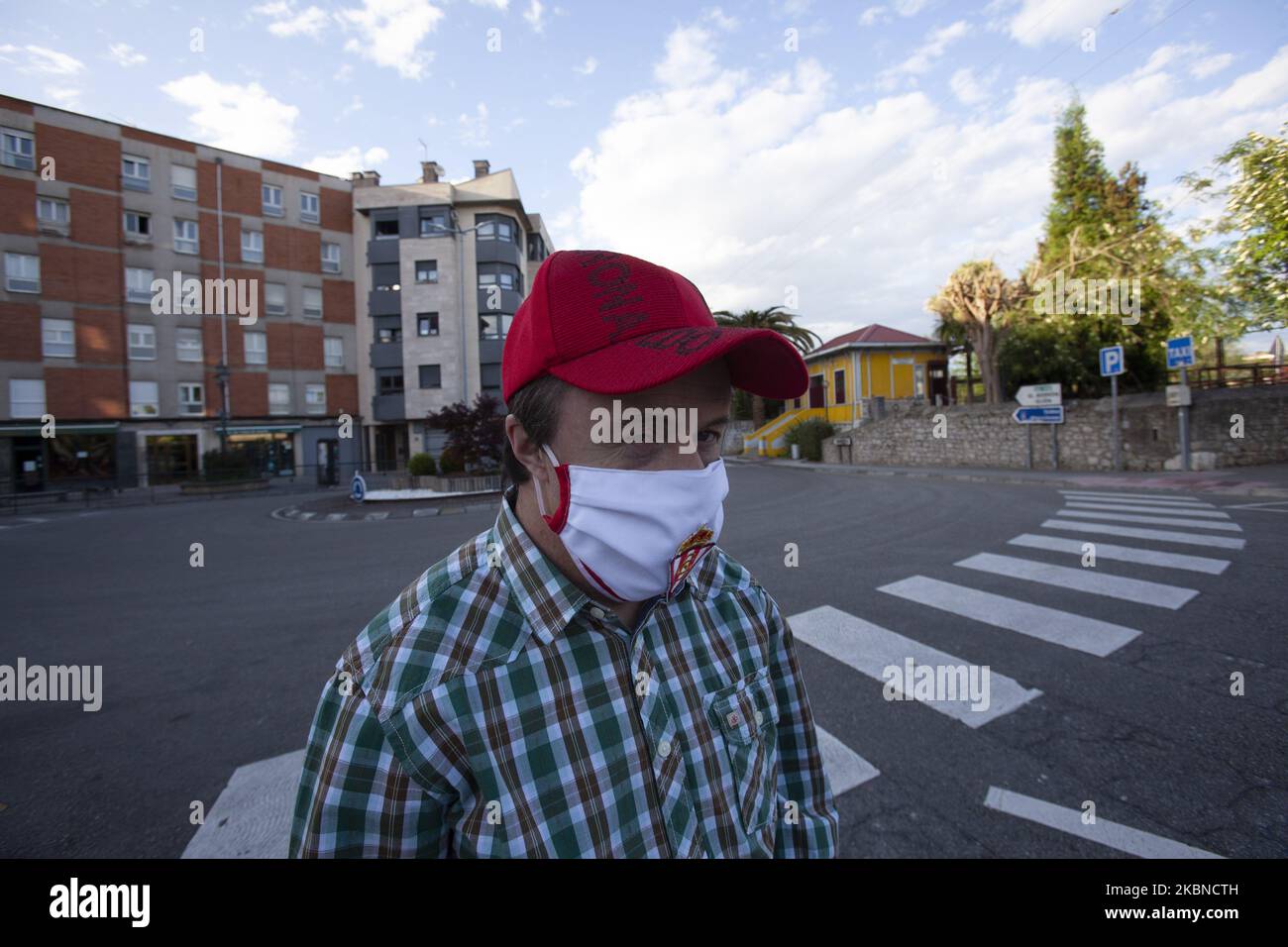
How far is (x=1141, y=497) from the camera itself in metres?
10.6

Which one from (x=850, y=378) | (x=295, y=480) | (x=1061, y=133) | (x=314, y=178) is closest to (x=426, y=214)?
(x=314, y=178)

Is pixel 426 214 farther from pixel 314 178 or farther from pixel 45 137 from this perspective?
pixel 45 137

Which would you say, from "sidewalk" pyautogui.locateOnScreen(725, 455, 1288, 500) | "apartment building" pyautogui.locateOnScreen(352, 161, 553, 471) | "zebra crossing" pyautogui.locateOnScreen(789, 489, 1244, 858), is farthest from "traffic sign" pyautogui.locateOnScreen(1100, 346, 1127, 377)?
"apartment building" pyautogui.locateOnScreen(352, 161, 553, 471)

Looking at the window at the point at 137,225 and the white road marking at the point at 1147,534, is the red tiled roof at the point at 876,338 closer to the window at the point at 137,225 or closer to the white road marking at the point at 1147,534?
the white road marking at the point at 1147,534

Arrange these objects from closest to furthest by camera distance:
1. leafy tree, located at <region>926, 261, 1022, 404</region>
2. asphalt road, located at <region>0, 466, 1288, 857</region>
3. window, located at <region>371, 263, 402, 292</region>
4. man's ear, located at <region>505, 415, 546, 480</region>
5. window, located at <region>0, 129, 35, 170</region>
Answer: man's ear, located at <region>505, 415, 546, 480</region>, asphalt road, located at <region>0, 466, 1288, 857</region>, leafy tree, located at <region>926, 261, 1022, 404</region>, window, located at <region>0, 129, 35, 170</region>, window, located at <region>371, 263, 402, 292</region>

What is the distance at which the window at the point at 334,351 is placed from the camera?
3531 centimetres

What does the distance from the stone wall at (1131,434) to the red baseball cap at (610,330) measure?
1997cm

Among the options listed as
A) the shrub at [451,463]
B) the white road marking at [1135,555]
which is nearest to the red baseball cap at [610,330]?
the white road marking at [1135,555]

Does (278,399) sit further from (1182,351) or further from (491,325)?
(1182,351)

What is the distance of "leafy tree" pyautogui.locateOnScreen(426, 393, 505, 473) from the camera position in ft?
56.6

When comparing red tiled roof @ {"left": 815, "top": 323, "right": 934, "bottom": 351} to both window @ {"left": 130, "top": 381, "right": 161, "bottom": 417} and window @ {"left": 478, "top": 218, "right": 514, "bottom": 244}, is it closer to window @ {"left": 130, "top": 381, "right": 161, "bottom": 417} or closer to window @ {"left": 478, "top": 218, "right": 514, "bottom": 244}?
window @ {"left": 478, "top": 218, "right": 514, "bottom": 244}

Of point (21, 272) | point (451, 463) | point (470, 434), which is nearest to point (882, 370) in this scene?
point (470, 434)
